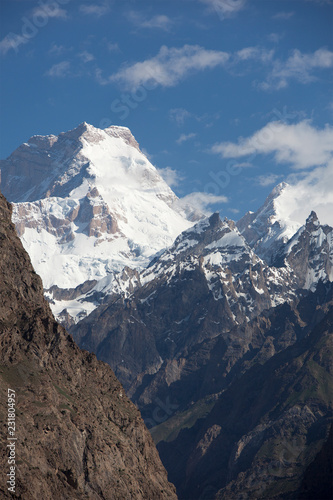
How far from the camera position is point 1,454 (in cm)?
19750

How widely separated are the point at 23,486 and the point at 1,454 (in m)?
9.82

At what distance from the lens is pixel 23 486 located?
656 feet
